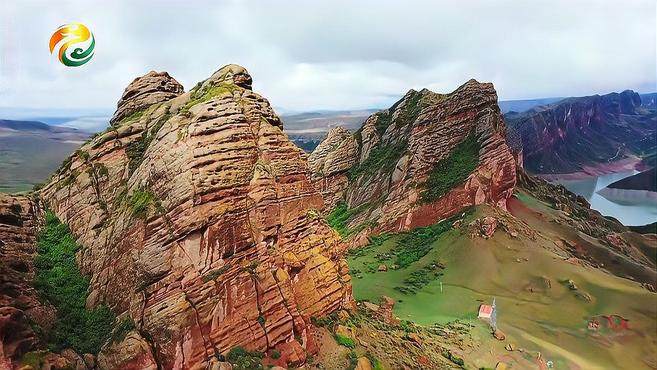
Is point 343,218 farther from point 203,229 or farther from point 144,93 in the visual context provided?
point 203,229

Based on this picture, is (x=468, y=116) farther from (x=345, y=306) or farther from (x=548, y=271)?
(x=345, y=306)

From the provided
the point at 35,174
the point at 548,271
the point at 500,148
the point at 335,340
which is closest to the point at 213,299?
the point at 335,340

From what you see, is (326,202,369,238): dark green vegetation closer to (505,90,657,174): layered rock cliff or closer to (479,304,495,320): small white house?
(479,304,495,320): small white house

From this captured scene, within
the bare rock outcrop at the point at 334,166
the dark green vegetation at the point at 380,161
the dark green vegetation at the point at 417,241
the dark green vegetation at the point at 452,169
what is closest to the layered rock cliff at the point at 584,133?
the dark green vegetation at the point at 452,169

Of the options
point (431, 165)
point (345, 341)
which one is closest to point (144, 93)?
point (345, 341)

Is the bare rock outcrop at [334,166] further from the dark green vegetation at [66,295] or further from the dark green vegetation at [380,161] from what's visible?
the dark green vegetation at [66,295]
